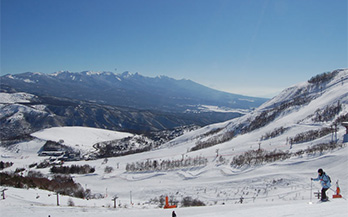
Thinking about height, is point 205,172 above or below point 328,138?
below

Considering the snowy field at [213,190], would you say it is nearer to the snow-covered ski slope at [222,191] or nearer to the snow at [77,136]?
the snow-covered ski slope at [222,191]

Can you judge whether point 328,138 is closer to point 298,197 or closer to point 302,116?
point 298,197

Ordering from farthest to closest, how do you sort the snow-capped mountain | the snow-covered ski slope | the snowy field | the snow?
the snow, the snow-capped mountain, the snowy field, the snow-covered ski slope

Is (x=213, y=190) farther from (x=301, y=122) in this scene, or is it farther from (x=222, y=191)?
(x=301, y=122)

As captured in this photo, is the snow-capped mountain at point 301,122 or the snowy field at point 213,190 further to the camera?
the snow-capped mountain at point 301,122

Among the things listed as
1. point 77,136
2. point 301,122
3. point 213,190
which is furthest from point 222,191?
point 77,136

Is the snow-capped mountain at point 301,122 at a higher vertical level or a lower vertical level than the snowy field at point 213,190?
higher

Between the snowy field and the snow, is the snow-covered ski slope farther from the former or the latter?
the snow

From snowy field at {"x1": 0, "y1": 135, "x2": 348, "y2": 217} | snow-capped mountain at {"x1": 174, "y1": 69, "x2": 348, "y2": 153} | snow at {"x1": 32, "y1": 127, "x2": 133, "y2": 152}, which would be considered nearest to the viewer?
snowy field at {"x1": 0, "y1": 135, "x2": 348, "y2": 217}

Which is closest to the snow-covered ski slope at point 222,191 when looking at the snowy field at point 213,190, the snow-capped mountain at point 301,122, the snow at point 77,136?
the snowy field at point 213,190

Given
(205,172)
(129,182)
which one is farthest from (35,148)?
(205,172)

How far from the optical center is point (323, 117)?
56.6 m

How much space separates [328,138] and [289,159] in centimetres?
1233

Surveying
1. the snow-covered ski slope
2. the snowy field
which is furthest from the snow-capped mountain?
the snowy field
